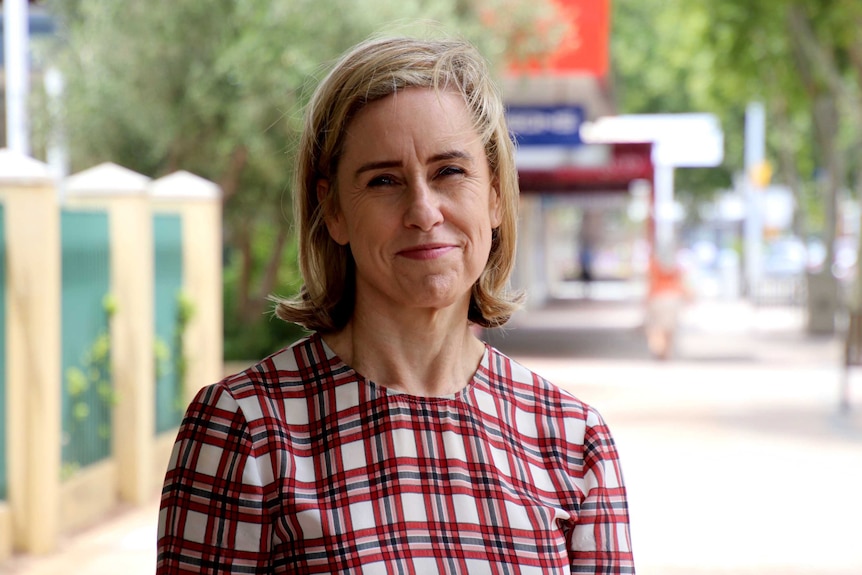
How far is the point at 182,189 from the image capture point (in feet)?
35.8

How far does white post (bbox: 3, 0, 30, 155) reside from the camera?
12539 millimetres

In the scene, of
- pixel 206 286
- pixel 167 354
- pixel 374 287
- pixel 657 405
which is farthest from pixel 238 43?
pixel 374 287

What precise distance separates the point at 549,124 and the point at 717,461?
10908mm

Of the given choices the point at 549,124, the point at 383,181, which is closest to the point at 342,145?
the point at 383,181

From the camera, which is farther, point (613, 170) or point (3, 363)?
point (613, 170)

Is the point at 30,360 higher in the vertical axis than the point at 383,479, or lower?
higher

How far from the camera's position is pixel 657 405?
1470 cm

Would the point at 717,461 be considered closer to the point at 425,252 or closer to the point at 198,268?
the point at 198,268

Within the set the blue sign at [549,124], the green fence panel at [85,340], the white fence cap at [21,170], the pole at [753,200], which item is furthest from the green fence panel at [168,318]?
the pole at [753,200]

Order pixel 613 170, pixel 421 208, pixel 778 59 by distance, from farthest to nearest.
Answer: pixel 778 59, pixel 613 170, pixel 421 208

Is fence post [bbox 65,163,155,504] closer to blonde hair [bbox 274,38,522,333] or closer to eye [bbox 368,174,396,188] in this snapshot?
blonde hair [bbox 274,38,522,333]

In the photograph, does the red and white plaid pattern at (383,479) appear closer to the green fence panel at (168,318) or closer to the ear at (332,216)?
the ear at (332,216)

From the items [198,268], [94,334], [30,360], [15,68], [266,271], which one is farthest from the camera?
[266,271]

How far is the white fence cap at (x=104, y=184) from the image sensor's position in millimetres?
9016
